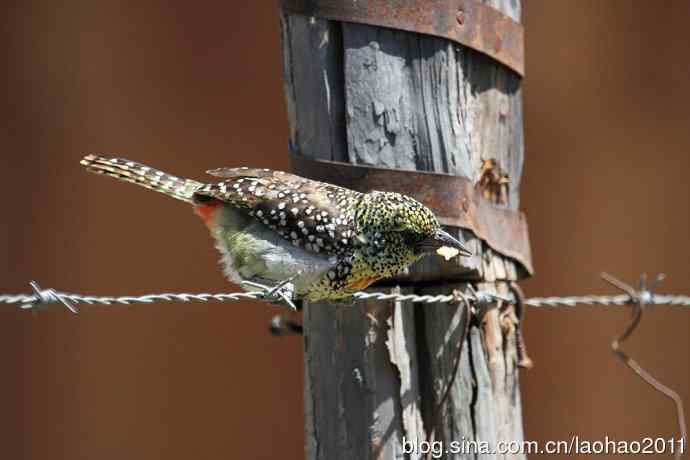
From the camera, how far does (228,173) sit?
389cm

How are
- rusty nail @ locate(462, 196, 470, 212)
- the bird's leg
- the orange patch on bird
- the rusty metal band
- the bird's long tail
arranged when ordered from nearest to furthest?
the rusty metal band < rusty nail @ locate(462, 196, 470, 212) < the orange patch on bird < the bird's long tail < the bird's leg

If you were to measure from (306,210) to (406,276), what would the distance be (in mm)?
435

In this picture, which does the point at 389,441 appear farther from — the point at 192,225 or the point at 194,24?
the point at 194,24

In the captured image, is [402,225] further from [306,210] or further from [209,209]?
[209,209]

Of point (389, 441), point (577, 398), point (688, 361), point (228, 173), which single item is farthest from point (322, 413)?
point (688, 361)

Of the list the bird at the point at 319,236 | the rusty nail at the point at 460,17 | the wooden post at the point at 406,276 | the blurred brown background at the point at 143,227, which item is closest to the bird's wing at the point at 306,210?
the bird at the point at 319,236

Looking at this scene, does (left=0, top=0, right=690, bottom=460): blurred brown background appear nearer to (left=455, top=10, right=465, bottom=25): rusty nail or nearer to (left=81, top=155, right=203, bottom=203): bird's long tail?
(left=81, top=155, right=203, bottom=203): bird's long tail

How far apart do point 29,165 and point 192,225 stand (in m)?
1.13

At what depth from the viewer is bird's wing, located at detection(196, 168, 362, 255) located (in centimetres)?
368

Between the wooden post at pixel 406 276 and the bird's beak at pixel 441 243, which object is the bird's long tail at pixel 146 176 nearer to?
the wooden post at pixel 406 276

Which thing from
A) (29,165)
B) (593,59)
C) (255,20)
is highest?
(255,20)

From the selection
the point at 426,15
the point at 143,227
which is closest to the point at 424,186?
the point at 426,15

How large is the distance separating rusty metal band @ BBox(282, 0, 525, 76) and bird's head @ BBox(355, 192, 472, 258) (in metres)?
0.58

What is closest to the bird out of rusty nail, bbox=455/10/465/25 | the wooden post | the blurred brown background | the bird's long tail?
the wooden post
